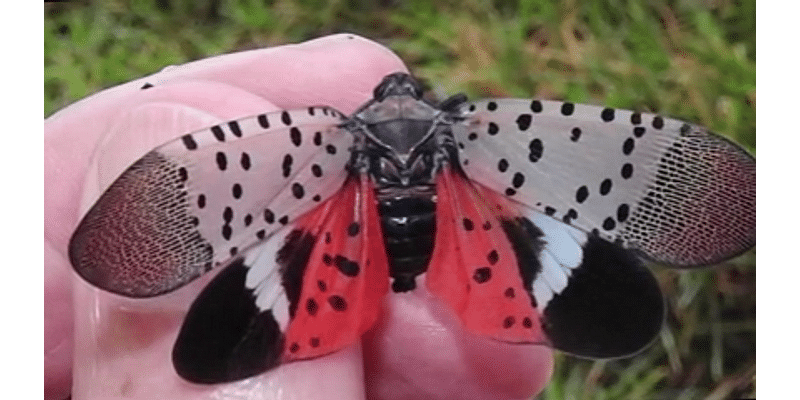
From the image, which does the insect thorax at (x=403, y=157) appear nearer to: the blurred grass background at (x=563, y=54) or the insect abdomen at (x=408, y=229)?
the insect abdomen at (x=408, y=229)

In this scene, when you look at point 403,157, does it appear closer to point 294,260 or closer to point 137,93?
point 294,260

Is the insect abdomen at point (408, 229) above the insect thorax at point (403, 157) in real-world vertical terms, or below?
below

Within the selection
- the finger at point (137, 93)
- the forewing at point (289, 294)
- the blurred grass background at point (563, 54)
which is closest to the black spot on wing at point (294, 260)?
the forewing at point (289, 294)

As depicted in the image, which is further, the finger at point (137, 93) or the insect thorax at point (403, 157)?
the finger at point (137, 93)

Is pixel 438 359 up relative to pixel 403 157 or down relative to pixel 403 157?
down

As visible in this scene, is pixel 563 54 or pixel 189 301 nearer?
pixel 189 301

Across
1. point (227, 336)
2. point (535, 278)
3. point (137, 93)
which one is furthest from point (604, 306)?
point (137, 93)

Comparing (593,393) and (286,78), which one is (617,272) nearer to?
(286,78)
